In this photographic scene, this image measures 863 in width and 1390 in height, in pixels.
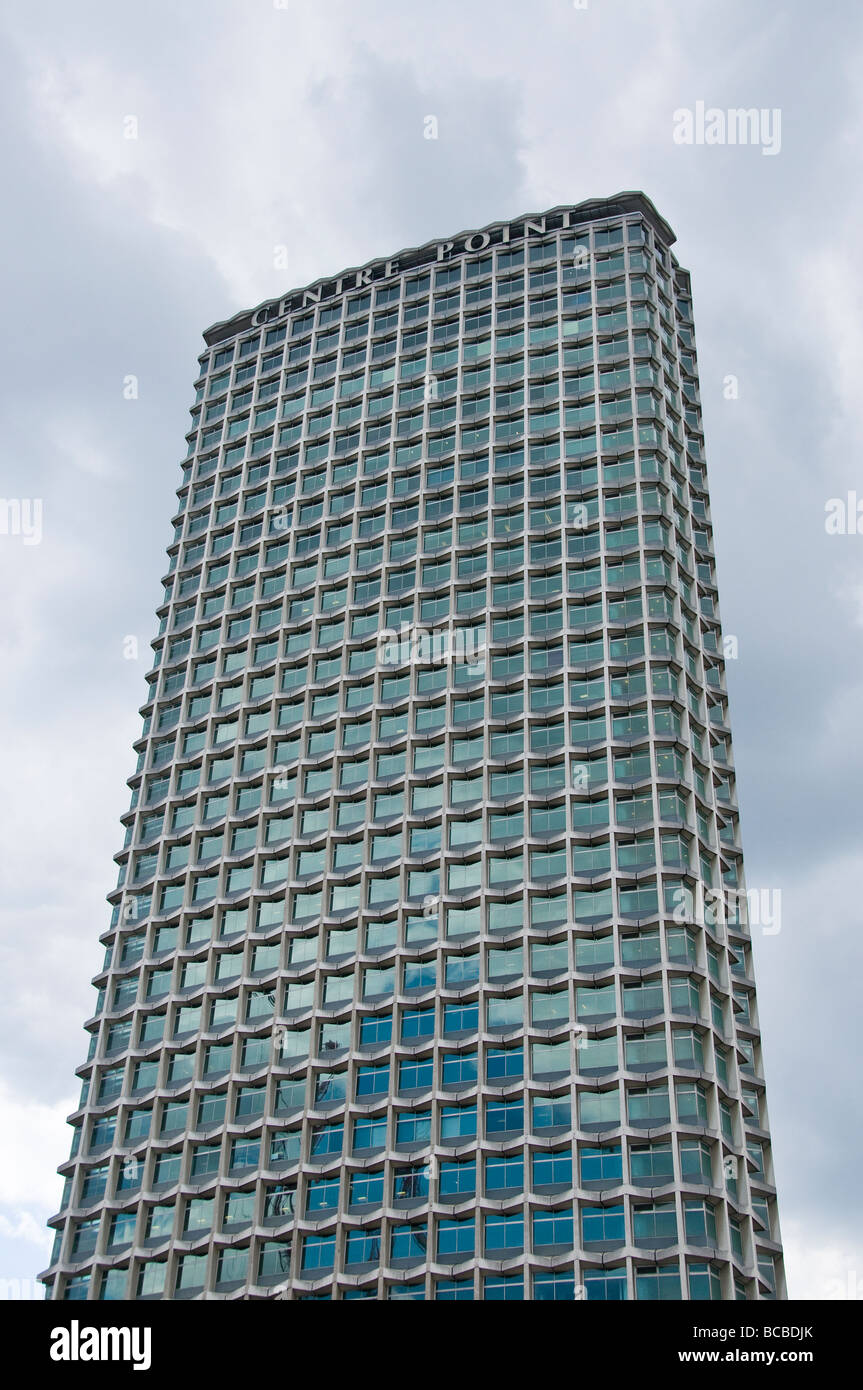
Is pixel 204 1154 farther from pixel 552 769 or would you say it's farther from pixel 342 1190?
pixel 552 769

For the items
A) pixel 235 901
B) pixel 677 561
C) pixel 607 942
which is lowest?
pixel 607 942

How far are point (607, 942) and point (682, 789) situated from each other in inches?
444

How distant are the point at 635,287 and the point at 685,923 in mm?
57121

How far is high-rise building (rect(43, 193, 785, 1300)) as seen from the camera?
80.6 m

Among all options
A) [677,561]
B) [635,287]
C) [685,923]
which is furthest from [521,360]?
[685,923]

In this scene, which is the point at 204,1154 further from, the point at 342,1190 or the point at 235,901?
the point at 235,901

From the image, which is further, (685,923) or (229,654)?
(229,654)

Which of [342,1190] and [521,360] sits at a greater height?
[521,360]

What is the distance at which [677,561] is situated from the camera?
343 ft

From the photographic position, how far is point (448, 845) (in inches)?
3733

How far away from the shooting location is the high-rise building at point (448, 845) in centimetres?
8056

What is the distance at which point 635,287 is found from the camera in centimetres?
11988
